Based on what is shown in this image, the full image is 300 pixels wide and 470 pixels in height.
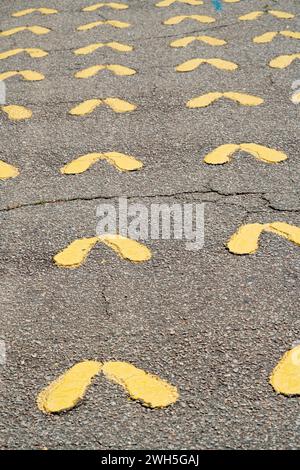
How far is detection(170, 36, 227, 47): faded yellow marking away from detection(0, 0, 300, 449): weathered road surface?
256 mm

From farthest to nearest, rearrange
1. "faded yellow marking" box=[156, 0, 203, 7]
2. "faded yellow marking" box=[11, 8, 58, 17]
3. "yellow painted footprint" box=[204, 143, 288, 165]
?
"faded yellow marking" box=[11, 8, 58, 17] < "faded yellow marking" box=[156, 0, 203, 7] < "yellow painted footprint" box=[204, 143, 288, 165]

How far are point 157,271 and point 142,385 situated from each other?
27.7 inches

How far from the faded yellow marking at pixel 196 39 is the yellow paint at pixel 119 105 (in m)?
1.20

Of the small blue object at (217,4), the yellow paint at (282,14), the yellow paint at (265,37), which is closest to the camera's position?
the yellow paint at (265,37)

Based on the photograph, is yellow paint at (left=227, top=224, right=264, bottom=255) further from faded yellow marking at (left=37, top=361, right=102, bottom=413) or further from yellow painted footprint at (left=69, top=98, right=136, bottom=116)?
yellow painted footprint at (left=69, top=98, right=136, bottom=116)

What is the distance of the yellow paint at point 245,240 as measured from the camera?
3033 millimetres

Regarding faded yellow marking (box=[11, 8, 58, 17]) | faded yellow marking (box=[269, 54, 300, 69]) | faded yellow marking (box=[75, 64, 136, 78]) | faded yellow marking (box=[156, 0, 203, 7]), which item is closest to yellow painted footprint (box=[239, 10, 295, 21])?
faded yellow marking (box=[156, 0, 203, 7])

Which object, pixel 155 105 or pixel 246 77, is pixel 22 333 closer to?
pixel 155 105

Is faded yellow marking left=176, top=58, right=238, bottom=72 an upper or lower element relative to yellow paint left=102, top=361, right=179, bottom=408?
upper

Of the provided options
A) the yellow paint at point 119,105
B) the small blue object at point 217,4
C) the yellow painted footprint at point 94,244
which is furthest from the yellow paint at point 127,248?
the small blue object at point 217,4

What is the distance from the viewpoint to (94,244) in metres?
3.15

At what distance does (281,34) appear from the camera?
5664 mm

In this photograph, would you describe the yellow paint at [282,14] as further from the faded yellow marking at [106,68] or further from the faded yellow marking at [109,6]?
the faded yellow marking at [106,68]

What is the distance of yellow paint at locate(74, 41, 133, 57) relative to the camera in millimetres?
5590
